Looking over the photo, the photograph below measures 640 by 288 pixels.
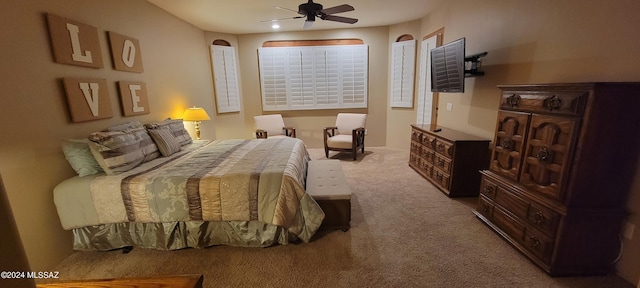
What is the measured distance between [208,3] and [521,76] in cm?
392

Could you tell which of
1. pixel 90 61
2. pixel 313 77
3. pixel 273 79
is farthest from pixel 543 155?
pixel 273 79

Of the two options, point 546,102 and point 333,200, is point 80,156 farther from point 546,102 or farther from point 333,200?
point 546,102

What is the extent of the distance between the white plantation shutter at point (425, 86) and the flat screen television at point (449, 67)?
896 millimetres

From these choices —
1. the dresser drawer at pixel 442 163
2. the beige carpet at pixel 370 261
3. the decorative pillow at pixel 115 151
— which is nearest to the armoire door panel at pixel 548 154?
the beige carpet at pixel 370 261

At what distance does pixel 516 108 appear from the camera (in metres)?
2.11

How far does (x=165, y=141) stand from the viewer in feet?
9.64

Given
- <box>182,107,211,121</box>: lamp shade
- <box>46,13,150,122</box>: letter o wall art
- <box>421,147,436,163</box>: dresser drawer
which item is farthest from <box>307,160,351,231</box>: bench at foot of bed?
<box>182,107,211,121</box>: lamp shade

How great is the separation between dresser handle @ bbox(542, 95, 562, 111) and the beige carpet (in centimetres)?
119

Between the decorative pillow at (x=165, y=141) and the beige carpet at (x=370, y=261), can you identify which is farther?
the decorative pillow at (x=165, y=141)

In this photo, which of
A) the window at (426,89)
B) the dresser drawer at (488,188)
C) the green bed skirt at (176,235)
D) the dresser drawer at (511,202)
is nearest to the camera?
the dresser drawer at (511,202)

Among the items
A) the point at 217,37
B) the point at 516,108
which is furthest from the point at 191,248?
the point at 217,37

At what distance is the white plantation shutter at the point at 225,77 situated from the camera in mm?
5094

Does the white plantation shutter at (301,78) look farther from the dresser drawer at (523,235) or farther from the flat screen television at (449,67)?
the dresser drawer at (523,235)

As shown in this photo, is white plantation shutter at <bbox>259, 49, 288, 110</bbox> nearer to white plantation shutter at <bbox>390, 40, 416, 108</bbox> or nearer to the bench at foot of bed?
white plantation shutter at <bbox>390, 40, 416, 108</bbox>
